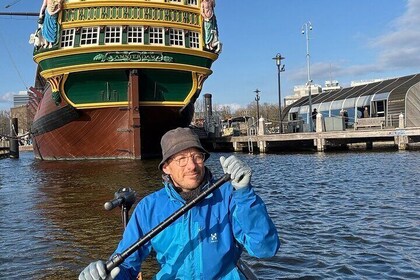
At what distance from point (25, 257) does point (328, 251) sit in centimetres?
391

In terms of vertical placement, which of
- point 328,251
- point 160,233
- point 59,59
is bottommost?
point 328,251

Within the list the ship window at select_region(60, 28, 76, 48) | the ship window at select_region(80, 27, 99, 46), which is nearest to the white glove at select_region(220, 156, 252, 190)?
the ship window at select_region(80, 27, 99, 46)

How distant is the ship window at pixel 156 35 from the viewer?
2247 centimetres

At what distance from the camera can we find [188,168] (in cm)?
281

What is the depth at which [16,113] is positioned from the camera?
111500 mm

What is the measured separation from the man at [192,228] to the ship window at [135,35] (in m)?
20.0

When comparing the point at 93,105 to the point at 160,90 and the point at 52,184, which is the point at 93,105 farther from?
the point at 52,184

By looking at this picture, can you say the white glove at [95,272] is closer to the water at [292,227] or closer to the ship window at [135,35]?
the water at [292,227]

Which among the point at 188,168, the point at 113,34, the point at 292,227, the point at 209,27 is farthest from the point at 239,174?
the point at 209,27

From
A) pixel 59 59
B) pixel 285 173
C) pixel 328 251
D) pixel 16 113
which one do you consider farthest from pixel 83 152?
pixel 16 113

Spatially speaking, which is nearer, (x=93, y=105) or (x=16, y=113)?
(x=93, y=105)

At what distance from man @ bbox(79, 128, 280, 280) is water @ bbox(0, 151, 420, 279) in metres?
2.27

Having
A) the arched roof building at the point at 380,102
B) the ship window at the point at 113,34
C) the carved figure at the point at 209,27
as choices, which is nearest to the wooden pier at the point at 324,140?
the arched roof building at the point at 380,102

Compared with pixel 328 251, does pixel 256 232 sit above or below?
above
